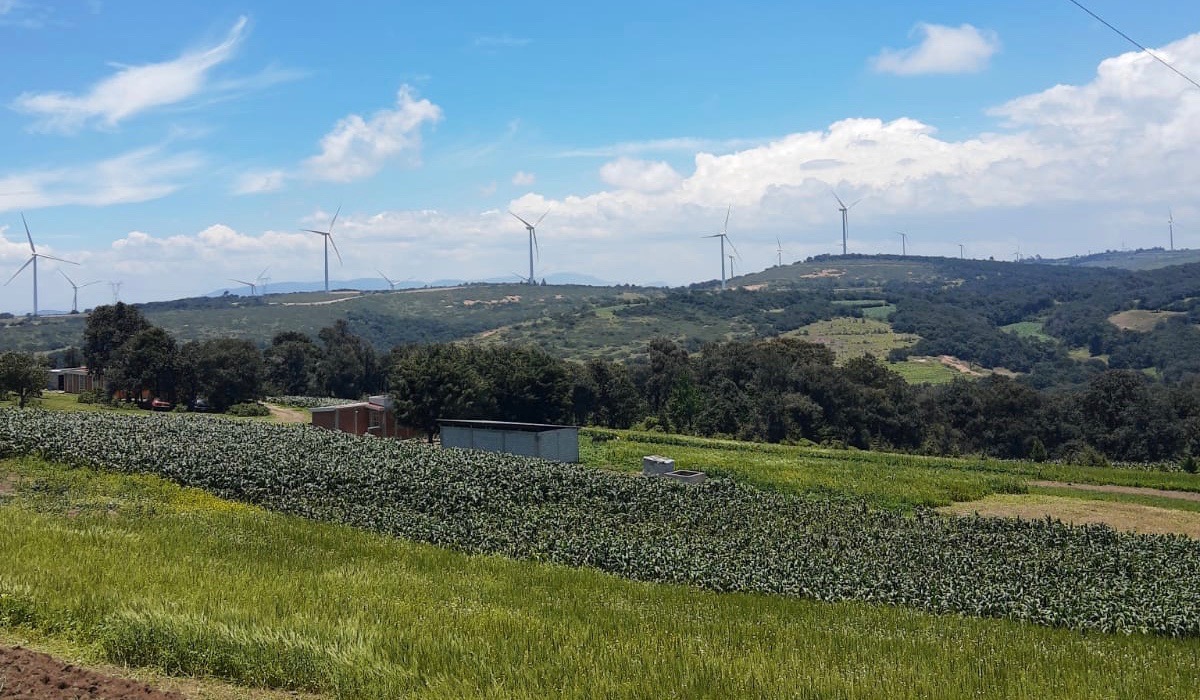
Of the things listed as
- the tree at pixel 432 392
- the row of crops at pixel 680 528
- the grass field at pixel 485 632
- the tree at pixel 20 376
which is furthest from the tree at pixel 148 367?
the grass field at pixel 485 632

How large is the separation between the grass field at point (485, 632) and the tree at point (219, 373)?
64.8 metres

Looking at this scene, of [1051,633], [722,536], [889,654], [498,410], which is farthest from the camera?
[498,410]

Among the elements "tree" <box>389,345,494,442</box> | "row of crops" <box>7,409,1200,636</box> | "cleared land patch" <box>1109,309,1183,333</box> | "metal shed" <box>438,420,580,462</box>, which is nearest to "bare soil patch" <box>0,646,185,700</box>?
"row of crops" <box>7,409,1200,636</box>

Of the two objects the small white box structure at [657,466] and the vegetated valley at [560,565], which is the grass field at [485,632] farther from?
the small white box structure at [657,466]

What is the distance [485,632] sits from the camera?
537 inches

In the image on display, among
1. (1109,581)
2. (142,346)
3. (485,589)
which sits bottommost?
(1109,581)

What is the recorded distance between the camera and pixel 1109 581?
23.0 m

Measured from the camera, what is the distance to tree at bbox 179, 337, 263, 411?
82312mm

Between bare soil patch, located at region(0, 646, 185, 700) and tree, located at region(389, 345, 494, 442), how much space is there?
48.6 m

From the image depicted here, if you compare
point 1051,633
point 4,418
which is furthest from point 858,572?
point 4,418

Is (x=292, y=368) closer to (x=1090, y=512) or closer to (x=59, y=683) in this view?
A: (x=1090, y=512)

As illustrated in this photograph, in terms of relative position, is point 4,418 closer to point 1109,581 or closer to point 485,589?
point 485,589

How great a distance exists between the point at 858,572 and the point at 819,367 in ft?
228

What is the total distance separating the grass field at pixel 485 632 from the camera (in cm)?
1155
